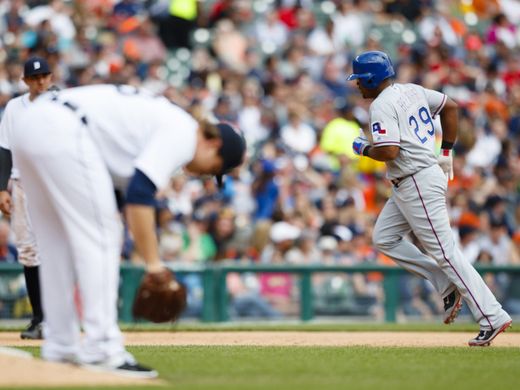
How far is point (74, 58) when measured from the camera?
17375 millimetres

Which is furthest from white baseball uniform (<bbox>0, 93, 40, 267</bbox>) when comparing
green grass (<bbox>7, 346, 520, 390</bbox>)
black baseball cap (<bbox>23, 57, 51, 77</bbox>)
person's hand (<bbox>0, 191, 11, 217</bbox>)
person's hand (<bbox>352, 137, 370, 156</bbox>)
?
person's hand (<bbox>352, 137, 370, 156</bbox>)

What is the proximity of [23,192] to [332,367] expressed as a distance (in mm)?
3414

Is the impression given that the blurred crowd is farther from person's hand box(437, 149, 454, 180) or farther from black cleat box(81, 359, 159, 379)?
black cleat box(81, 359, 159, 379)

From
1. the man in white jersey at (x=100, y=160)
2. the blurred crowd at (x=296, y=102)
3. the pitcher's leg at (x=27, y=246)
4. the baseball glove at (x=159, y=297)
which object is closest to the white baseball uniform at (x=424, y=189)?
the man in white jersey at (x=100, y=160)

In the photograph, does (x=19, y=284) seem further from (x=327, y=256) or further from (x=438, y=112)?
(x=438, y=112)

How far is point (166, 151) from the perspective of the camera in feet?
18.7

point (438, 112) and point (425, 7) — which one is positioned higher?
point (425, 7)

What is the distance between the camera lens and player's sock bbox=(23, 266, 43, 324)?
9.38 metres

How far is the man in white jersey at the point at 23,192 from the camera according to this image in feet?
Answer: 29.4

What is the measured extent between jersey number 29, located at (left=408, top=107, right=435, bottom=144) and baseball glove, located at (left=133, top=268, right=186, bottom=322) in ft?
11.1

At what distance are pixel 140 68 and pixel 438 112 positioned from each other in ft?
32.2

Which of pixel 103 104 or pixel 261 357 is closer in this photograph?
pixel 103 104

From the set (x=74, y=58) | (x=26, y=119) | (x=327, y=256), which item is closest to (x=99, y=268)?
(x=26, y=119)

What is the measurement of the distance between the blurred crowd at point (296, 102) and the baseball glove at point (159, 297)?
25.0ft
